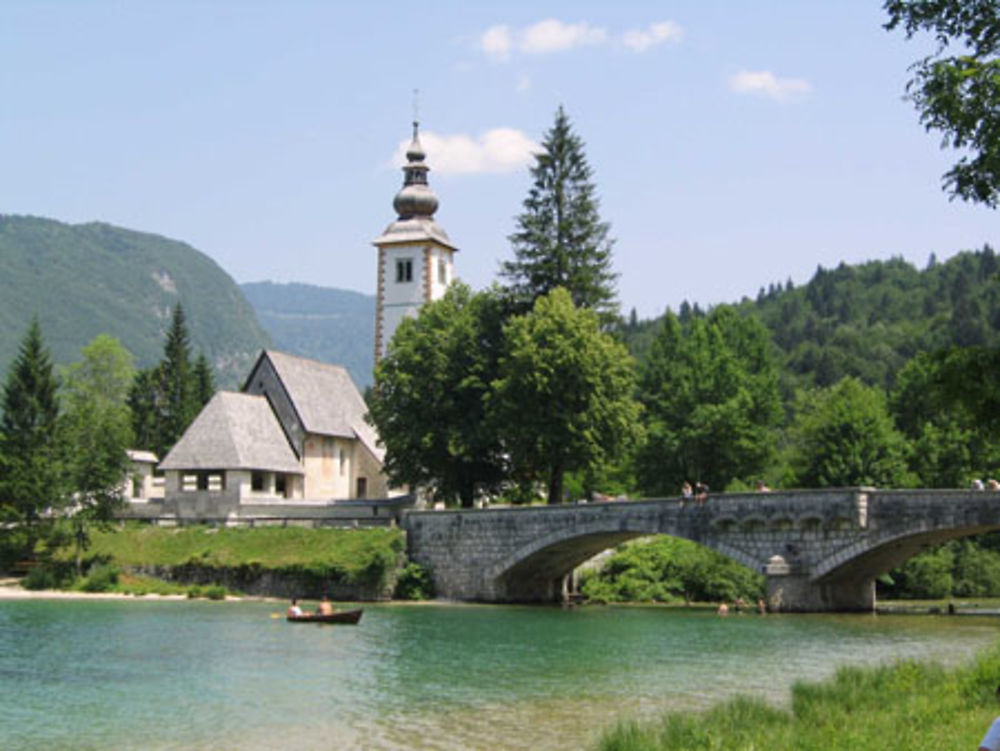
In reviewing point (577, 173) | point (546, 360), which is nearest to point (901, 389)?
point (577, 173)

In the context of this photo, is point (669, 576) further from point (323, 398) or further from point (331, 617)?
point (323, 398)

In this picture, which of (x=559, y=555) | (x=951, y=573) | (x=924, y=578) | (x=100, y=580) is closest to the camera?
(x=559, y=555)

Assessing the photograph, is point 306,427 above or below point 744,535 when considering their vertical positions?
above

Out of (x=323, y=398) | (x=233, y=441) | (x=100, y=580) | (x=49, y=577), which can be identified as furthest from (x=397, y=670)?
(x=323, y=398)

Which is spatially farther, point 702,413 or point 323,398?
point 323,398

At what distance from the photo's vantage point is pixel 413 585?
171 feet

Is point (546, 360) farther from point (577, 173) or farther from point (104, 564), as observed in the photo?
point (104, 564)

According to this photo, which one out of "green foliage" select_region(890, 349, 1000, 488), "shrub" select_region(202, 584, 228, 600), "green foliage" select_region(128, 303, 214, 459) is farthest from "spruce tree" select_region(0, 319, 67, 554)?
"green foliage" select_region(890, 349, 1000, 488)

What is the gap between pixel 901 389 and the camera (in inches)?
2766

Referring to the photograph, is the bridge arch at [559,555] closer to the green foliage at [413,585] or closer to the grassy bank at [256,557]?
the green foliage at [413,585]

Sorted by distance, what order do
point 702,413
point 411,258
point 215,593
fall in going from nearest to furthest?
1. point 215,593
2. point 702,413
3. point 411,258

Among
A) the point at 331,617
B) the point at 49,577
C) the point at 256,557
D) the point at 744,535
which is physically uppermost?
the point at 744,535

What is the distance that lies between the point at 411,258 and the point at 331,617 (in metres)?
38.2

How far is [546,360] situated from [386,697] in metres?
28.6
